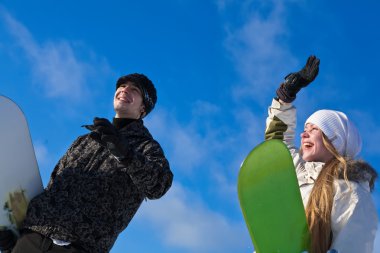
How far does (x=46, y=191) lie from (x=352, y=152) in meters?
2.14

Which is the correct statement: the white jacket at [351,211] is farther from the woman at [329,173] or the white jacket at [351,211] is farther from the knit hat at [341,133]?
the knit hat at [341,133]

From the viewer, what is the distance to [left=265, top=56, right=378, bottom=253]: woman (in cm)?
303

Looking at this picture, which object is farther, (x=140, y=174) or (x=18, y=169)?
(x=18, y=169)

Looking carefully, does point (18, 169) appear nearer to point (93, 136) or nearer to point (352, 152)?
point (93, 136)

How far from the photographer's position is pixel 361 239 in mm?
2963

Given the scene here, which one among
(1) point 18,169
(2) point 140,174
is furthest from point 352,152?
(1) point 18,169

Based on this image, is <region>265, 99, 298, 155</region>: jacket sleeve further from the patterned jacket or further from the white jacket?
the patterned jacket

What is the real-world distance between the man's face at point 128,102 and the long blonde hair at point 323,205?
1.41 metres

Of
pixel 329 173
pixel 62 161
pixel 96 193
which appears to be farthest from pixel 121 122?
pixel 329 173

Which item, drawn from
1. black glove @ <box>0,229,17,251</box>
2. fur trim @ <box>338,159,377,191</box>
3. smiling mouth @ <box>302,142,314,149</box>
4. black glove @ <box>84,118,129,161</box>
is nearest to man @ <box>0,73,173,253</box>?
black glove @ <box>84,118,129,161</box>

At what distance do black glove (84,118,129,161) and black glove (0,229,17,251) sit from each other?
916mm

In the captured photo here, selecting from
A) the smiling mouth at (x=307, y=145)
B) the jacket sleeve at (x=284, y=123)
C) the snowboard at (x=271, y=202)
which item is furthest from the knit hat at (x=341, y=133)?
the snowboard at (x=271, y=202)

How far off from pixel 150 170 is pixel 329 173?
115cm

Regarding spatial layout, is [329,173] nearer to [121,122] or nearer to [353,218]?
[353,218]
